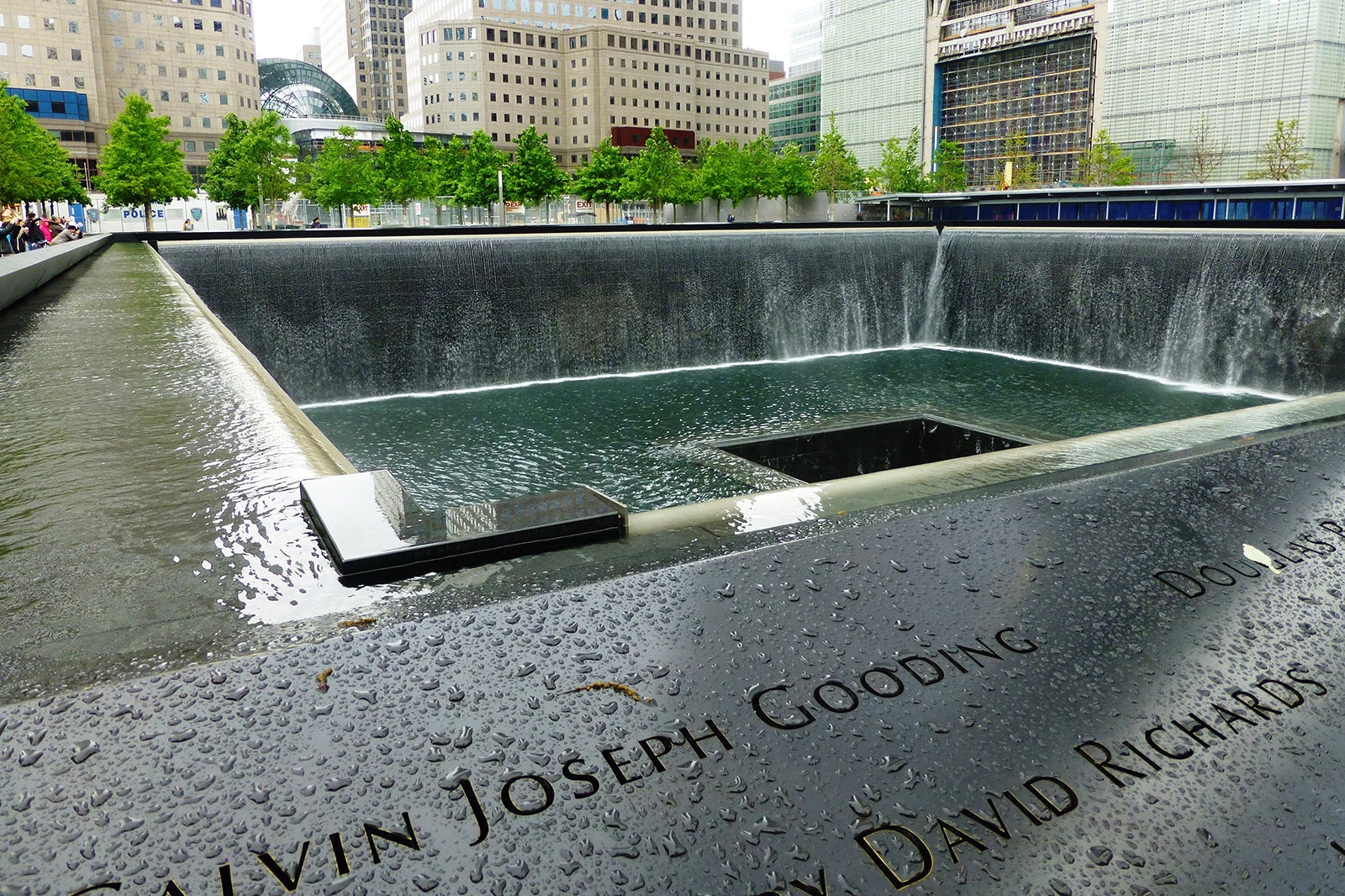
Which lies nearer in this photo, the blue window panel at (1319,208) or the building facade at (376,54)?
the blue window panel at (1319,208)

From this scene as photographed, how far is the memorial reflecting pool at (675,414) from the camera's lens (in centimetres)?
923

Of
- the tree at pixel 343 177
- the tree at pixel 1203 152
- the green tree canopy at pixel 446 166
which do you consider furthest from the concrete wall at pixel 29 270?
the tree at pixel 1203 152

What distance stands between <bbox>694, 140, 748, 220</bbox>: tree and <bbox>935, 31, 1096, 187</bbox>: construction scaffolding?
2069 cm

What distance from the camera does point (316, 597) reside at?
6.50 feet

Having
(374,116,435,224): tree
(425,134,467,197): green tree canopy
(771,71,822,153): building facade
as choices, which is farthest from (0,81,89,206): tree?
(771,71,822,153): building facade

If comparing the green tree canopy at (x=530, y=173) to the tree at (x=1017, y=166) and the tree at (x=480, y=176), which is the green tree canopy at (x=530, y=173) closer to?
the tree at (x=480, y=176)

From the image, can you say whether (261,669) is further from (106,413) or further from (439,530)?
(106,413)

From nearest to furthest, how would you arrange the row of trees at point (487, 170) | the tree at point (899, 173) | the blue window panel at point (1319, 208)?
the blue window panel at point (1319, 208) → the row of trees at point (487, 170) → the tree at point (899, 173)

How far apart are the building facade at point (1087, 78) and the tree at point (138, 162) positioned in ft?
144

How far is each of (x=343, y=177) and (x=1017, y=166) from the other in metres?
37.4

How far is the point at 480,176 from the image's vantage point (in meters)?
48.7

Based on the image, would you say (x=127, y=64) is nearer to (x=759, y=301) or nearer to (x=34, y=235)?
(x=34, y=235)

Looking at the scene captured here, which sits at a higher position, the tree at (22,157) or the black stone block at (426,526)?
the tree at (22,157)

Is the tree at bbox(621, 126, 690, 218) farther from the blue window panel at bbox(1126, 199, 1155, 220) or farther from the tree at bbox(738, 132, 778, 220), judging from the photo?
the blue window panel at bbox(1126, 199, 1155, 220)
